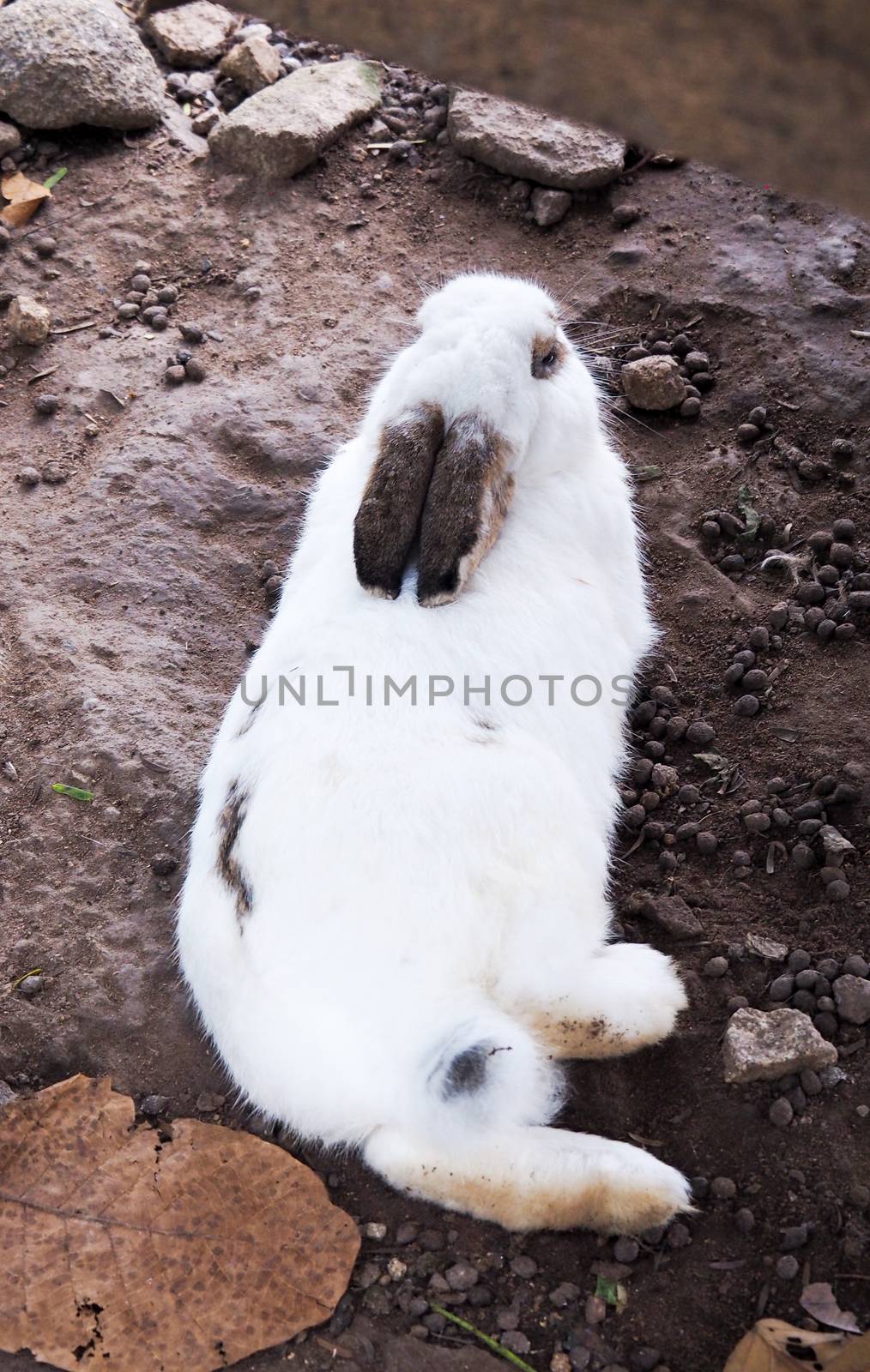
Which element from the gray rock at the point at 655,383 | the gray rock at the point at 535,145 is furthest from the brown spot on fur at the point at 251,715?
the gray rock at the point at 535,145

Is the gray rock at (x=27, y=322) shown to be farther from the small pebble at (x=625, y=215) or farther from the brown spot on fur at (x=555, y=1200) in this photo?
the brown spot on fur at (x=555, y=1200)

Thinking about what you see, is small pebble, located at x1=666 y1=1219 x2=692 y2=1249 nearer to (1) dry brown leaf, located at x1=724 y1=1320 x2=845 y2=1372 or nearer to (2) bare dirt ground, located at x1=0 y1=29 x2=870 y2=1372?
(2) bare dirt ground, located at x1=0 y1=29 x2=870 y2=1372

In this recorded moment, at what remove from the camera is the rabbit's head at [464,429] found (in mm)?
3393

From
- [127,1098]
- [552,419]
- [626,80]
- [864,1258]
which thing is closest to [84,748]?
[127,1098]

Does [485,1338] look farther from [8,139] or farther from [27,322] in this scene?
[8,139]

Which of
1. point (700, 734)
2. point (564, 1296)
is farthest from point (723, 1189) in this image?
point (700, 734)

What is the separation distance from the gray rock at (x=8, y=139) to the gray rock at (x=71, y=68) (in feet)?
0.27

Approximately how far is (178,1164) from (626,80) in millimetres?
2727

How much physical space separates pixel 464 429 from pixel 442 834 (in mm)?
1226

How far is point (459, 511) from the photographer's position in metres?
3.39

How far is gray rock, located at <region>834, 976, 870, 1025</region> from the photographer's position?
3186mm

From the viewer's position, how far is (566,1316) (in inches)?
113

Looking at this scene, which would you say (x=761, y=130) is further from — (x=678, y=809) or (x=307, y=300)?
(x=307, y=300)

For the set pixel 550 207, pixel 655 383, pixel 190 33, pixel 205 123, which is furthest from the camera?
pixel 190 33
